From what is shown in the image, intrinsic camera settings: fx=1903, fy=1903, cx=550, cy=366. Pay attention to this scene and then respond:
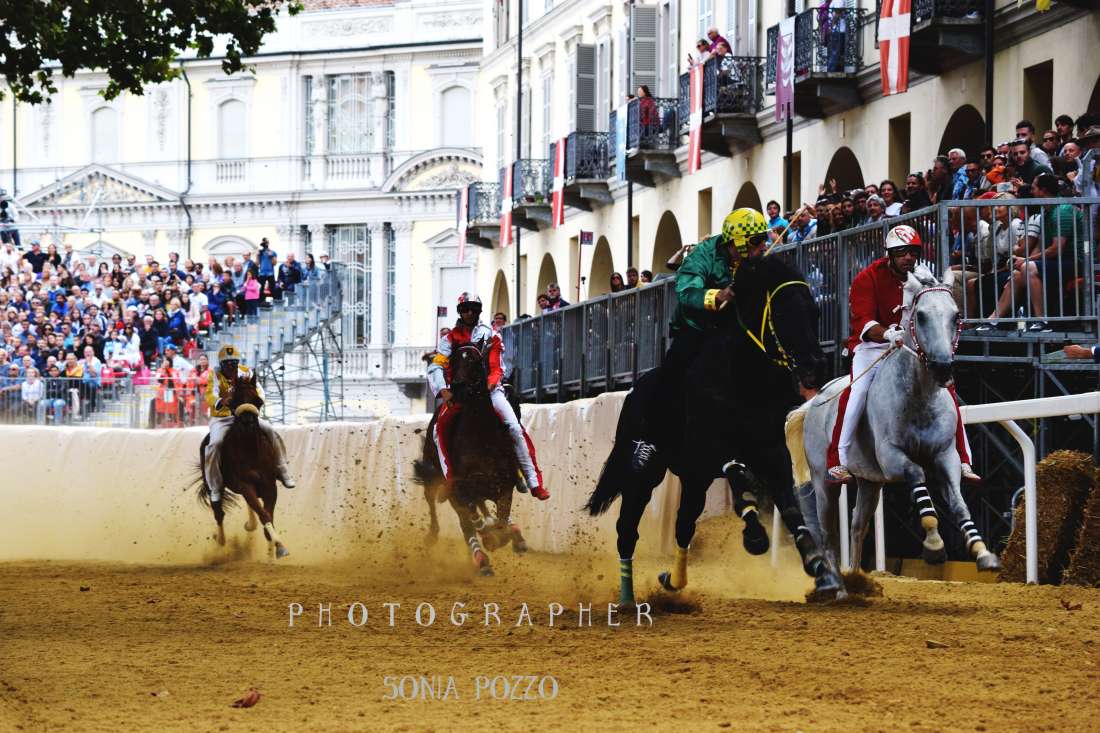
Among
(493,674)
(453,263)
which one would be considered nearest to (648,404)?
(493,674)

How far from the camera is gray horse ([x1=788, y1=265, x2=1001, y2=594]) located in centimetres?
1167

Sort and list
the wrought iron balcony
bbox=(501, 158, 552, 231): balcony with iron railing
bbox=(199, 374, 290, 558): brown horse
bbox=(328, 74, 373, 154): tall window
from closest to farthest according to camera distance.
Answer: bbox=(199, 374, 290, 558): brown horse → the wrought iron balcony → bbox=(501, 158, 552, 231): balcony with iron railing → bbox=(328, 74, 373, 154): tall window

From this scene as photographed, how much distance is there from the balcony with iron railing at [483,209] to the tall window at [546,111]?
9.10 feet

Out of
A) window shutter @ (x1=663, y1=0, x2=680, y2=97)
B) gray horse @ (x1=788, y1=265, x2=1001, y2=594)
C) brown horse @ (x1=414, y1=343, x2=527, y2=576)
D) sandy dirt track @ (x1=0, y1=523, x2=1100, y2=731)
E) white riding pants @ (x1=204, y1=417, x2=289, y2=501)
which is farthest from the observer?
window shutter @ (x1=663, y1=0, x2=680, y2=97)

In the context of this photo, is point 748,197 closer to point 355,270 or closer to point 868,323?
point 868,323

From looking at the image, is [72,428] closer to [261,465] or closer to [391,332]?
[261,465]

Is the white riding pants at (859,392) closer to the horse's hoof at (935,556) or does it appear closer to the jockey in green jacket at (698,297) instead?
the jockey in green jacket at (698,297)

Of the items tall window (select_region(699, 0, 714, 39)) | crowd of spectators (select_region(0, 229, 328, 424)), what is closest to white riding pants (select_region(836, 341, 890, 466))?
crowd of spectators (select_region(0, 229, 328, 424))

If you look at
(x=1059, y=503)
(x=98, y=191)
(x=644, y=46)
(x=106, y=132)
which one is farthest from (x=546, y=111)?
(x=1059, y=503)

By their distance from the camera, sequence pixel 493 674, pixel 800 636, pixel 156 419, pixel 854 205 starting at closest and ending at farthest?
1. pixel 493 674
2. pixel 800 636
3. pixel 854 205
4. pixel 156 419

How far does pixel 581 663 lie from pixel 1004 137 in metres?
15.4

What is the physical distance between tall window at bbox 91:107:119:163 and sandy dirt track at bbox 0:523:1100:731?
52.6m

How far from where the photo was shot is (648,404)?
12242 mm

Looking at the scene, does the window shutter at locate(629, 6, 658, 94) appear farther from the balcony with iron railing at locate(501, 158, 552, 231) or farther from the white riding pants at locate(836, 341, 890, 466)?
the white riding pants at locate(836, 341, 890, 466)
